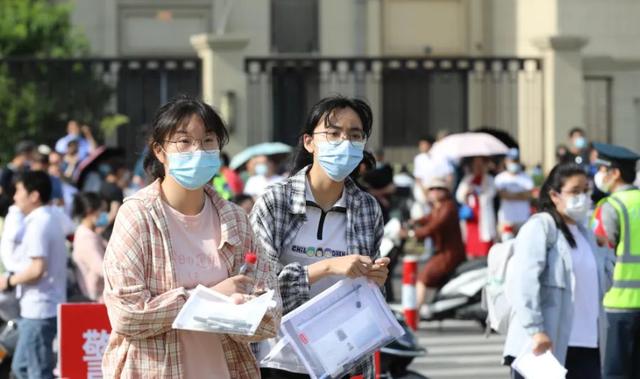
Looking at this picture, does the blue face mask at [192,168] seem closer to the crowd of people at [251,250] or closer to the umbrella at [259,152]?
the crowd of people at [251,250]

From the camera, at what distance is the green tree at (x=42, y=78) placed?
2480 cm

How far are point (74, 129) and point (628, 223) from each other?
14.6 m

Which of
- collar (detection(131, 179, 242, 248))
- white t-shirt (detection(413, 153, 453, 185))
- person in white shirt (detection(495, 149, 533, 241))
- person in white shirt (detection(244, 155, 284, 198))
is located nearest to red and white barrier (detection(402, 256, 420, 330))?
person in white shirt (detection(244, 155, 284, 198))

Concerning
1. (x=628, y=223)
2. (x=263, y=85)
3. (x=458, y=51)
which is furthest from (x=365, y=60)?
(x=628, y=223)

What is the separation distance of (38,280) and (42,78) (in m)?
14.9

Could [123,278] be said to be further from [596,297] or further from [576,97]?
[576,97]

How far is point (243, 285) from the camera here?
5.60 meters

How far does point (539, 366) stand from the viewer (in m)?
8.06

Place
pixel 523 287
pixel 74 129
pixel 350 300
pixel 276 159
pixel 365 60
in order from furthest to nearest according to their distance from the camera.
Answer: pixel 365 60 < pixel 74 129 < pixel 276 159 < pixel 523 287 < pixel 350 300

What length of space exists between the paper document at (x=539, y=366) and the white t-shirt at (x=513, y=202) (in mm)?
13347

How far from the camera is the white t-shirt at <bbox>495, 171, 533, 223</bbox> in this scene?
70.9ft

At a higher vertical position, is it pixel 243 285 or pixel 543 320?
pixel 243 285

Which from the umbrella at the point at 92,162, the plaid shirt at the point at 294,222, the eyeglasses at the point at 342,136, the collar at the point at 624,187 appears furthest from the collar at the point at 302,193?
the umbrella at the point at 92,162

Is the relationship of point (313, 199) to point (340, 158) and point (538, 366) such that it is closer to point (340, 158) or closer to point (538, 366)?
point (340, 158)
